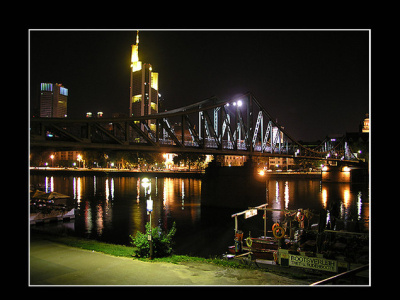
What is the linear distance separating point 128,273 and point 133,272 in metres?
0.17

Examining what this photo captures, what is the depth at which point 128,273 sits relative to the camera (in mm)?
10852

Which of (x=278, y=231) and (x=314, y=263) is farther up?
(x=278, y=231)

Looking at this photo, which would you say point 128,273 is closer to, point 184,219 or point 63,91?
point 184,219

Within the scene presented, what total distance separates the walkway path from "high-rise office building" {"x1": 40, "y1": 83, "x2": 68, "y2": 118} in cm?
3531

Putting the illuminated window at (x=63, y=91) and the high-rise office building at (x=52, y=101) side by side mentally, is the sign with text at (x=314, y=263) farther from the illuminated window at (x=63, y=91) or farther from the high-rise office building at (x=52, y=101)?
the illuminated window at (x=63, y=91)

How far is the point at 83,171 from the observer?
11994 cm

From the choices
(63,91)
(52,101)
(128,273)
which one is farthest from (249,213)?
(63,91)

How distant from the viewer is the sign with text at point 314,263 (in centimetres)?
1255

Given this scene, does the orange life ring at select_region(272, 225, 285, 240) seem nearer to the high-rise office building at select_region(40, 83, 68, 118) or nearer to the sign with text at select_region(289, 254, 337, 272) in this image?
the sign with text at select_region(289, 254, 337, 272)

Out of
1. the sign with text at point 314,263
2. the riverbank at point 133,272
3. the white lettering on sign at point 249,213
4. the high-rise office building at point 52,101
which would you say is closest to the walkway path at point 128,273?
→ the riverbank at point 133,272

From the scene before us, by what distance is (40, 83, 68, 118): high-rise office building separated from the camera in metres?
47.7

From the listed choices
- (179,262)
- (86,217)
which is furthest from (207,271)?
(86,217)

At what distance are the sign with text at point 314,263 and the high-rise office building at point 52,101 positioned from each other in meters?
38.5
